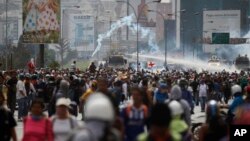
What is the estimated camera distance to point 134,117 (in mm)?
12289

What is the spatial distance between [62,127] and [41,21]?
4078cm

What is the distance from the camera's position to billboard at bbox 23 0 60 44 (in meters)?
51.2

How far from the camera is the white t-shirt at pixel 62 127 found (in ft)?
36.8

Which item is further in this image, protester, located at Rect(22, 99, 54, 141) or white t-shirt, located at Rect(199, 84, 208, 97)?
white t-shirt, located at Rect(199, 84, 208, 97)

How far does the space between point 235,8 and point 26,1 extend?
127 meters

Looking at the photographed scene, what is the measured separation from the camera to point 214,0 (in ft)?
602

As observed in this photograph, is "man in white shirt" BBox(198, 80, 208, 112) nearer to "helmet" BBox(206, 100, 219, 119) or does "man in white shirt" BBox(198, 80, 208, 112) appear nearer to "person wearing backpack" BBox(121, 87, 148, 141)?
"person wearing backpack" BBox(121, 87, 148, 141)

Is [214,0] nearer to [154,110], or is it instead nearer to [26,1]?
[26,1]

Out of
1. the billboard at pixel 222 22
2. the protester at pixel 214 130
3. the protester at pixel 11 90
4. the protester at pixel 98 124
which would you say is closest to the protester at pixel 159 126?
the protester at pixel 98 124

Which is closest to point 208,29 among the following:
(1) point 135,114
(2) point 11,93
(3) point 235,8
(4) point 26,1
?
(3) point 235,8

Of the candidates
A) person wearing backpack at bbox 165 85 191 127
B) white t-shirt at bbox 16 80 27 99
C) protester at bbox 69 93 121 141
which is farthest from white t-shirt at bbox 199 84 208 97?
protester at bbox 69 93 121 141

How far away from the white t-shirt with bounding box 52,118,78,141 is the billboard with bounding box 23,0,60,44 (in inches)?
1577

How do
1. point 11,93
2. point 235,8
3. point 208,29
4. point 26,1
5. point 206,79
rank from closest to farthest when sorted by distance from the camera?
1. point 11,93
2. point 206,79
3. point 26,1
4. point 208,29
5. point 235,8

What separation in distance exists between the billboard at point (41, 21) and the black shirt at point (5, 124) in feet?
128
